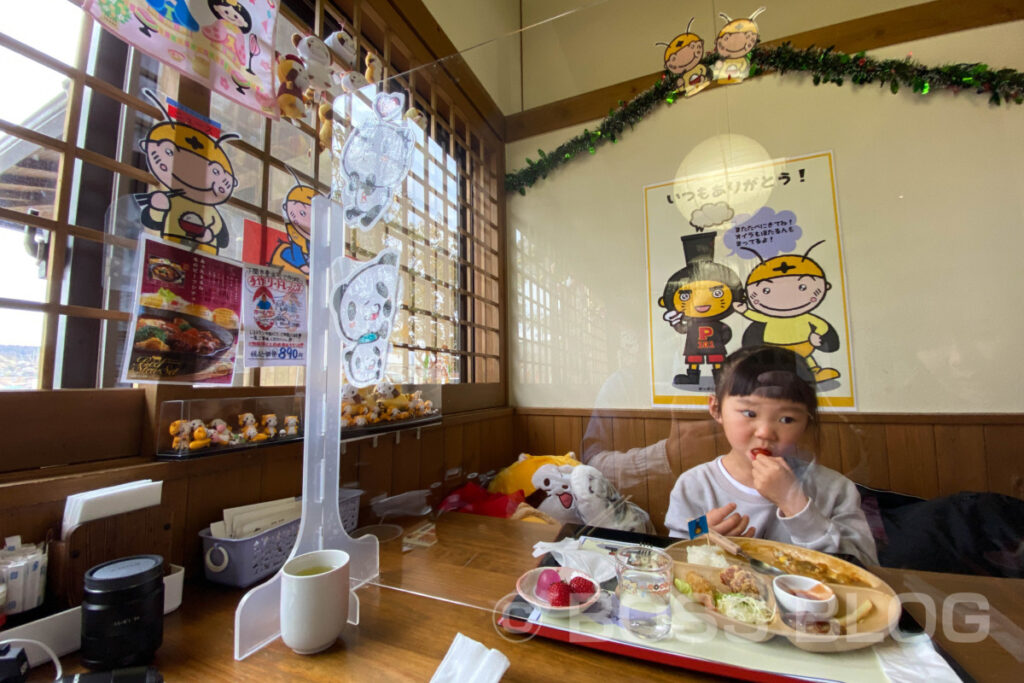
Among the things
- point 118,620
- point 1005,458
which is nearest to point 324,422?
point 118,620

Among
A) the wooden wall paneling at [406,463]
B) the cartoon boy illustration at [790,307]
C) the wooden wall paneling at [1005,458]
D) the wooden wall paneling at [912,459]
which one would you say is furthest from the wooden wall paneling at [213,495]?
the wooden wall paneling at [1005,458]

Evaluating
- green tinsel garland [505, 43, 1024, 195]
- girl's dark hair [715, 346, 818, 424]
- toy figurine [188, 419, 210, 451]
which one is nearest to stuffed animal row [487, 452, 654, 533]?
girl's dark hair [715, 346, 818, 424]

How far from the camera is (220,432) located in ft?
2.64

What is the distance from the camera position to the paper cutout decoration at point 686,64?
93 cm

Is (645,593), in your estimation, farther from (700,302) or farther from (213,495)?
(213,495)

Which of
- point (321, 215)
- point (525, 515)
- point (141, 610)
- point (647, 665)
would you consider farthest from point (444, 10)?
point (647, 665)

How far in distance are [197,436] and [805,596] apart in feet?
3.56

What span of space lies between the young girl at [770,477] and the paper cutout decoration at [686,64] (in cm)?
66

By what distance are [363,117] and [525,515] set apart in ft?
3.56

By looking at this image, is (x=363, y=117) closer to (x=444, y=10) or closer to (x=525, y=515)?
(x=444, y=10)

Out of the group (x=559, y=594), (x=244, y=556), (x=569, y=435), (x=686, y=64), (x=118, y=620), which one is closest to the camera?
(x=118, y=620)

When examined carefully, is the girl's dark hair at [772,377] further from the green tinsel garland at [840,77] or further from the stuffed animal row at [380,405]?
the stuffed animal row at [380,405]

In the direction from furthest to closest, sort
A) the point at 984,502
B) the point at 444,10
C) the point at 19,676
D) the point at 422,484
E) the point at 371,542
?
the point at 444,10 → the point at 422,484 → the point at 371,542 → the point at 984,502 → the point at 19,676

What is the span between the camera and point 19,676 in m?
0.45
